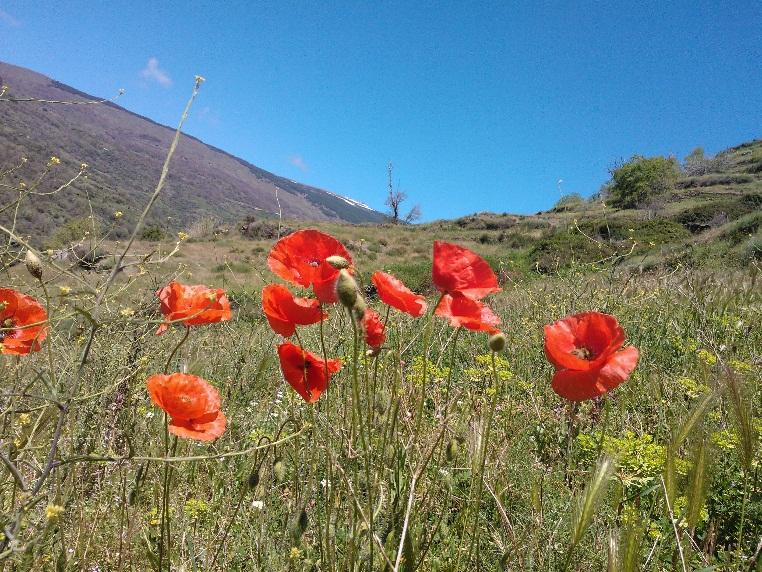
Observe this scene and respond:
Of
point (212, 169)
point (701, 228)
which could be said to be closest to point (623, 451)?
point (701, 228)

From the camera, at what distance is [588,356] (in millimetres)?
1258

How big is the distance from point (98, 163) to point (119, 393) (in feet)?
471

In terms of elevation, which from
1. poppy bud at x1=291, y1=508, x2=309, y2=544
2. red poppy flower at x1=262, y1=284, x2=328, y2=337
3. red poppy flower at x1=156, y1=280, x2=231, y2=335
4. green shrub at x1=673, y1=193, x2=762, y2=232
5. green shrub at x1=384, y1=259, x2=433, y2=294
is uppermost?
green shrub at x1=673, y1=193, x2=762, y2=232

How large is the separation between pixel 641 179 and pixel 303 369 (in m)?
47.5

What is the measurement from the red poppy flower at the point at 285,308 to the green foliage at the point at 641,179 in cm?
4017

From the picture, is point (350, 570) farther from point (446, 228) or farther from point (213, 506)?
point (446, 228)

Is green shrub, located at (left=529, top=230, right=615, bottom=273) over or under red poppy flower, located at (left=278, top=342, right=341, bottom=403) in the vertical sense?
over

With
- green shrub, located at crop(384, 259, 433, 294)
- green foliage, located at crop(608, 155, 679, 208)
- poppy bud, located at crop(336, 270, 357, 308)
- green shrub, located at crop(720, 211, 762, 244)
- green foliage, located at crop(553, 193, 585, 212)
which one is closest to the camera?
poppy bud, located at crop(336, 270, 357, 308)

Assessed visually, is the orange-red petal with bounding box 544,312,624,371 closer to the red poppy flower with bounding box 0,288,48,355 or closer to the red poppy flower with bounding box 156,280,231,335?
the red poppy flower with bounding box 156,280,231,335

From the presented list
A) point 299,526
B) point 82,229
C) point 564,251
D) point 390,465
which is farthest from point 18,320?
point 564,251

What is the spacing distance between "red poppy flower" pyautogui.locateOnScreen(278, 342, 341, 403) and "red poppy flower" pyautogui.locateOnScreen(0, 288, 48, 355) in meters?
0.60

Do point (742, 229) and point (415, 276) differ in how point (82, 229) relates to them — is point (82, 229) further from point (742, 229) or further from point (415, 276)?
point (742, 229)

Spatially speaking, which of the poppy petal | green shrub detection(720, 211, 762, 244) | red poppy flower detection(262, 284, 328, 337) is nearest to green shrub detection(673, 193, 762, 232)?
green shrub detection(720, 211, 762, 244)

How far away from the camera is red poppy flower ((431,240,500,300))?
1.29m
